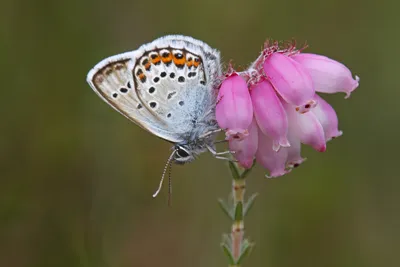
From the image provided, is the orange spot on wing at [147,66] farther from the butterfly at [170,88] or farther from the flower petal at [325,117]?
the flower petal at [325,117]

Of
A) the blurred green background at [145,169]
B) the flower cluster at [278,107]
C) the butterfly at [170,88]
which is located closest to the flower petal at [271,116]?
the flower cluster at [278,107]

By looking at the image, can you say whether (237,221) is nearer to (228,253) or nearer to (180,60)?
(228,253)

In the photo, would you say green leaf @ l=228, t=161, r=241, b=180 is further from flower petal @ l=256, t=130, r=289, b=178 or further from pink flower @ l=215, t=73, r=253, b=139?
pink flower @ l=215, t=73, r=253, b=139

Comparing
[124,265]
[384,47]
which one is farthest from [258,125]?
[384,47]

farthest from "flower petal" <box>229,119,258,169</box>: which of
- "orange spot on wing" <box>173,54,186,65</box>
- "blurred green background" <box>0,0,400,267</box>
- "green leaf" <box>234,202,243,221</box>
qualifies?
"blurred green background" <box>0,0,400,267</box>

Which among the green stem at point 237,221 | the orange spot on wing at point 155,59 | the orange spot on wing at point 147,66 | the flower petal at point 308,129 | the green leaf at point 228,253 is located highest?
the orange spot on wing at point 155,59

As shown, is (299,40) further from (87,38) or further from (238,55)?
(87,38)
